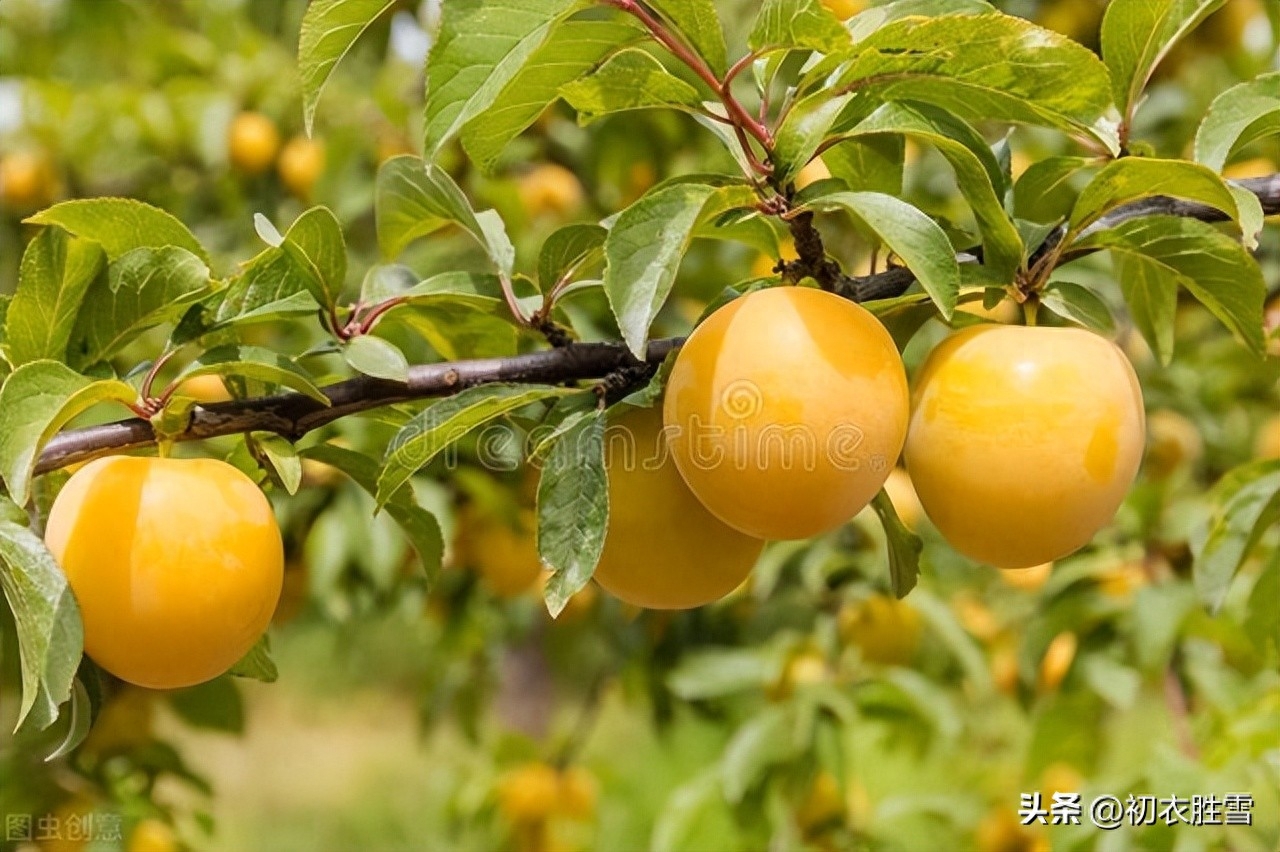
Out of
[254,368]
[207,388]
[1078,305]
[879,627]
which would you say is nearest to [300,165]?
[207,388]

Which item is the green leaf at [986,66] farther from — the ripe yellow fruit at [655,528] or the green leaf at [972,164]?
the ripe yellow fruit at [655,528]

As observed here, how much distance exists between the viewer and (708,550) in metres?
0.57

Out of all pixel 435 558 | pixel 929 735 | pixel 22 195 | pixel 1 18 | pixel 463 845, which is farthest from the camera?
pixel 463 845

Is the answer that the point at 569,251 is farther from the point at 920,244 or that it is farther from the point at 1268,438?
the point at 1268,438

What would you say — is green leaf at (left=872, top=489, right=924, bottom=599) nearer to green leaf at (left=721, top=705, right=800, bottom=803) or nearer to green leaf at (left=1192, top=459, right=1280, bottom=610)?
green leaf at (left=1192, top=459, right=1280, bottom=610)

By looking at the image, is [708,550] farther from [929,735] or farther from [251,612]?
[929,735]

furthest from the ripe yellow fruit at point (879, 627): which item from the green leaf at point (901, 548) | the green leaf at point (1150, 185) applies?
the green leaf at point (1150, 185)

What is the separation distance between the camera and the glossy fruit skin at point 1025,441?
0.51 meters

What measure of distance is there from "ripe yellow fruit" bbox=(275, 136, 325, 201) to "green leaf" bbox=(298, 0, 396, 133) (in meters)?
1.17

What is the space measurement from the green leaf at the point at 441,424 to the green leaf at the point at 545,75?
0.11 metres

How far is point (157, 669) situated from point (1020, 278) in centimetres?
42

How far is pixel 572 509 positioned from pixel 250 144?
49.9 inches

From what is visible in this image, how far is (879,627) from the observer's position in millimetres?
1253

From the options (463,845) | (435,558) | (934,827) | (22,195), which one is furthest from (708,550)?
(463,845)
